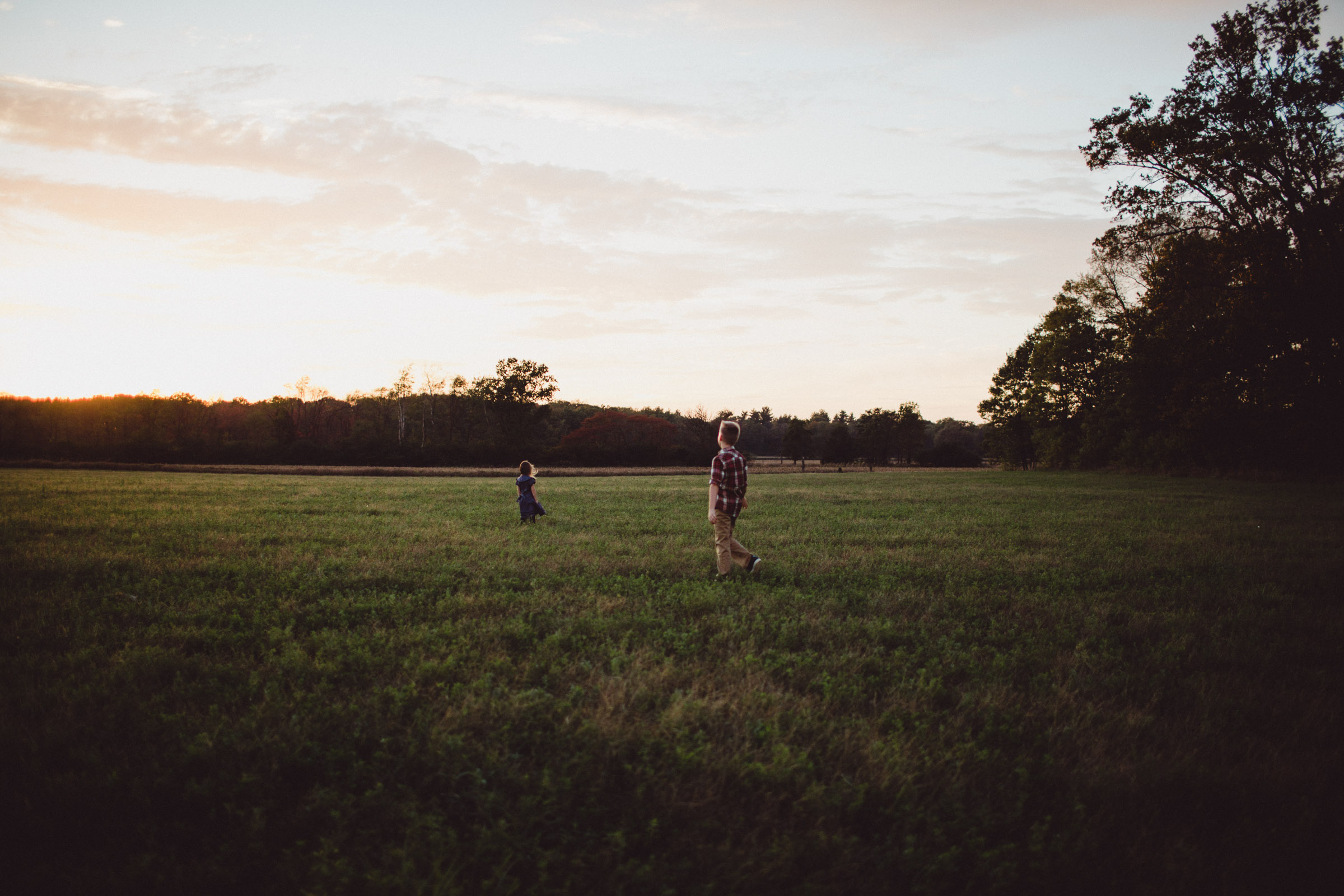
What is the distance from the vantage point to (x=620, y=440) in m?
78.6

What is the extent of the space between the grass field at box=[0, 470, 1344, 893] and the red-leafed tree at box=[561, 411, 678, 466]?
57.7 m

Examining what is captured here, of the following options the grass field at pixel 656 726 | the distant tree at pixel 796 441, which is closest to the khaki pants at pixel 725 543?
the grass field at pixel 656 726

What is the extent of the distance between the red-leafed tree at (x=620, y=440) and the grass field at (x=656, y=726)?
57723 mm

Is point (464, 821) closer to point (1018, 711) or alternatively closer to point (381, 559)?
point (1018, 711)

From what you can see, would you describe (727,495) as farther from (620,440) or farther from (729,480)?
(620,440)

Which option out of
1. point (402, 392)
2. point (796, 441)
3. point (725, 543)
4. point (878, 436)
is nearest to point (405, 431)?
point (402, 392)

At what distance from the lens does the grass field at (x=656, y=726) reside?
9.72ft

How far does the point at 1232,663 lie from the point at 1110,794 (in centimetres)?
348

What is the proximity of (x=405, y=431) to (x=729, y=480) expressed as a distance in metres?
81.2

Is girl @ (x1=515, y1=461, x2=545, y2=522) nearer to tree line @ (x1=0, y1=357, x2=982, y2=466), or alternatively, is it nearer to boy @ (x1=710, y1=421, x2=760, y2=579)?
boy @ (x1=710, y1=421, x2=760, y2=579)

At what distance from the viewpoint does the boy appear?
8.70 m

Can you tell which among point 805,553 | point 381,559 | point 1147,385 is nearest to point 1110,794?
point 805,553

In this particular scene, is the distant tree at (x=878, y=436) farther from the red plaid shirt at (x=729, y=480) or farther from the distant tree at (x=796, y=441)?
the red plaid shirt at (x=729, y=480)

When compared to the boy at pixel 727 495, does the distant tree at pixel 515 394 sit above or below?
above
